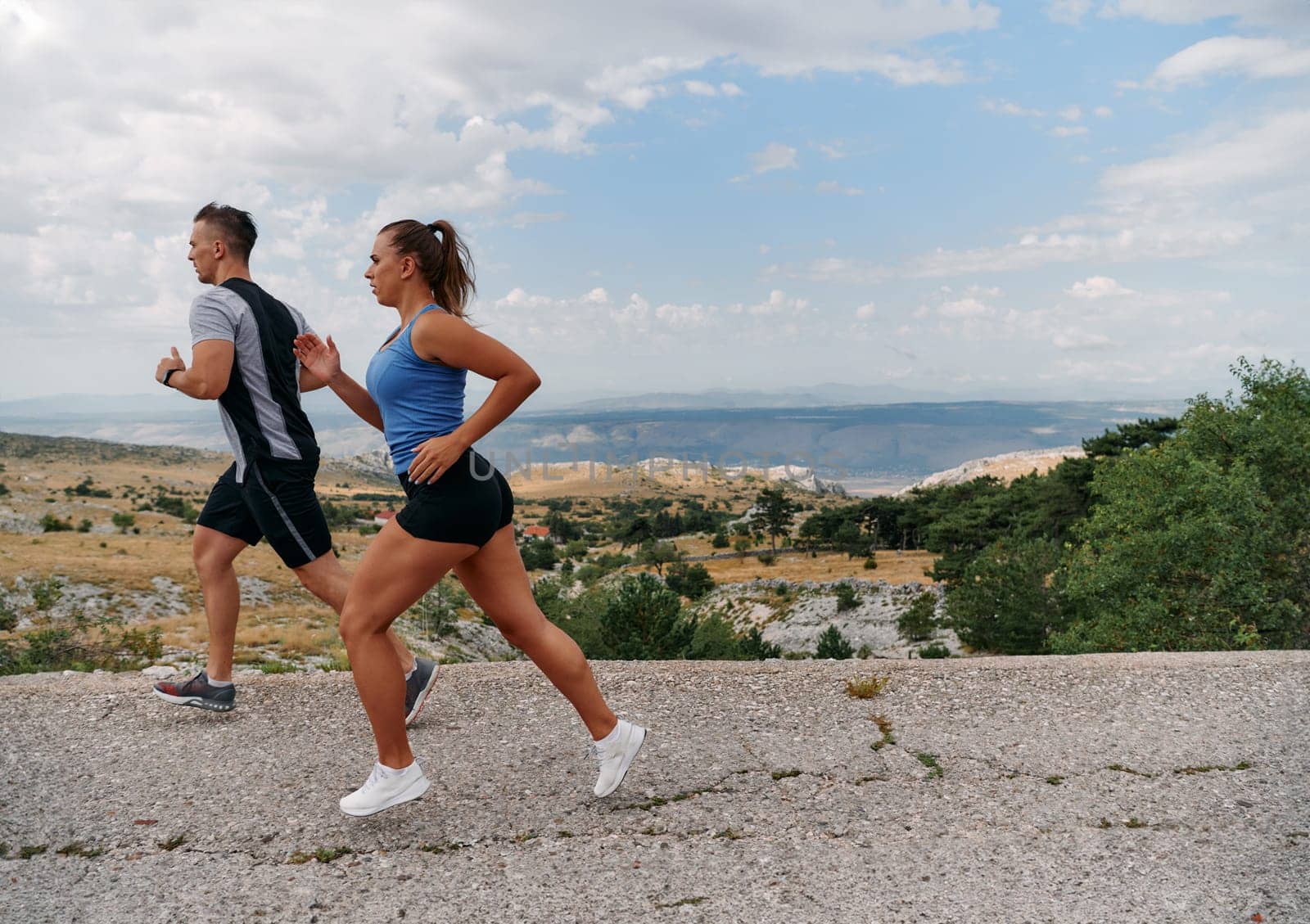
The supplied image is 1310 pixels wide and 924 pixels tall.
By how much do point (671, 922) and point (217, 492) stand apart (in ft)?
11.1

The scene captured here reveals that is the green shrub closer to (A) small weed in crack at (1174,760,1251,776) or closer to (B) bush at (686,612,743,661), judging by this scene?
(B) bush at (686,612,743,661)

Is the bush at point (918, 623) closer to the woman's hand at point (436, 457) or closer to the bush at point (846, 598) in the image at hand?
the bush at point (846, 598)

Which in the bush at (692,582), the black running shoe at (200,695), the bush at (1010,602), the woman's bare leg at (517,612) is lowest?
the bush at (692,582)

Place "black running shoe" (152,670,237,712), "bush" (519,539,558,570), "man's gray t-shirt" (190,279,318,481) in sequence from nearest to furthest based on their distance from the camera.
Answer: "man's gray t-shirt" (190,279,318,481) → "black running shoe" (152,670,237,712) → "bush" (519,539,558,570)

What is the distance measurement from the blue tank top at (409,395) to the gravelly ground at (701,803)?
160cm

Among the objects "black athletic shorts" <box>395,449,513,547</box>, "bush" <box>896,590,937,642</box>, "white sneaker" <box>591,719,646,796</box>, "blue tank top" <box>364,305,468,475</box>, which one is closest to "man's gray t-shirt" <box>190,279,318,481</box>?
"blue tank top" <box>364,305,468,475</box>

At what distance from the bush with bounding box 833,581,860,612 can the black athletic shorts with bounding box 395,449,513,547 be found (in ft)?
166

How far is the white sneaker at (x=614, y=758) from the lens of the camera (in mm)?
3752

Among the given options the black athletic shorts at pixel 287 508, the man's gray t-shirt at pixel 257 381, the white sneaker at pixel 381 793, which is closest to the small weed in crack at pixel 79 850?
the white sneaker at pixel 381 793

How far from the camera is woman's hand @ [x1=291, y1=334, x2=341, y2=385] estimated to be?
12.6ft

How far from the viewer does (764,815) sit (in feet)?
12.1

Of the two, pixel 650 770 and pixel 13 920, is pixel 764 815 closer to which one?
pixel 650 770

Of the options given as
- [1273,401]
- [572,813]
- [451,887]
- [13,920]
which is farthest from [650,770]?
[1273,401]

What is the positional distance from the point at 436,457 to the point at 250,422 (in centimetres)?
170
